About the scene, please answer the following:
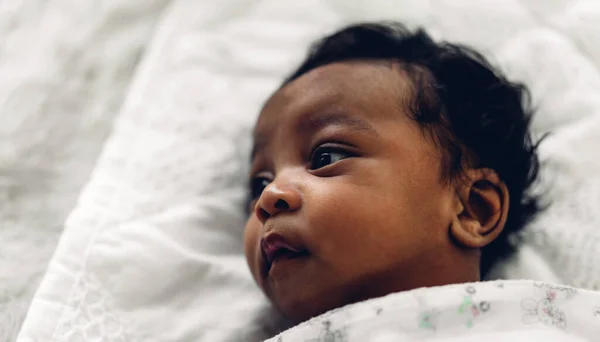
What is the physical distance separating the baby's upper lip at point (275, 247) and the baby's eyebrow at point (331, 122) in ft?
0.49

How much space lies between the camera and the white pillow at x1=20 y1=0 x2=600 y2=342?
89cm

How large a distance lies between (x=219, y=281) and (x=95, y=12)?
23.8 inches

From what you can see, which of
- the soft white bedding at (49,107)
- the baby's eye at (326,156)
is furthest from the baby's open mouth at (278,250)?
the soft white bedding at (49,107)

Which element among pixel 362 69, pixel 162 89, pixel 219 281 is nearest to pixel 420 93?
pixel 362 69

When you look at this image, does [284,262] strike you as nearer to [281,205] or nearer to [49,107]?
[281,205]

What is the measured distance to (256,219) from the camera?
0.88 metres

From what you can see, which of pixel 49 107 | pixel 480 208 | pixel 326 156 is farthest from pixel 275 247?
pixel 49 107

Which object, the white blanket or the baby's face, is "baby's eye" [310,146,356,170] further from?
the white blanket

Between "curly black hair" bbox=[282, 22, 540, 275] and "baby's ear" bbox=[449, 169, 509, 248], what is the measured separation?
0.8 inches

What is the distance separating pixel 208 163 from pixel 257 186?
0.11 metres

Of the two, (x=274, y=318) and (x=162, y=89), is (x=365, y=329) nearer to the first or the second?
(x=274, y=318)

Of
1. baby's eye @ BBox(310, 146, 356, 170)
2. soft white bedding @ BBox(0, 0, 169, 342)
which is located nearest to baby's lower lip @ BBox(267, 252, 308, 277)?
baby's eye @ BBox(310, 146, 356, 170)

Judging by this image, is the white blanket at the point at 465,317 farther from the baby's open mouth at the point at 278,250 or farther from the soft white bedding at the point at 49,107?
the soft white bedding at the point at 49,107

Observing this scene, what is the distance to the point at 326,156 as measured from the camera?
2.74 ft
